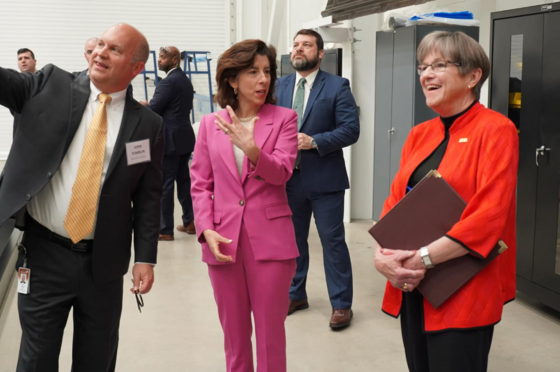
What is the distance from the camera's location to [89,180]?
2.18 metres

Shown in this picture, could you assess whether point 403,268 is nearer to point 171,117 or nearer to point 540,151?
point 540,151

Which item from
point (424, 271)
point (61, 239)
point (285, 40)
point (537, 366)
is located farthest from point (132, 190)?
point (285, 40)

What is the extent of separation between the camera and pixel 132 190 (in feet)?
7.73

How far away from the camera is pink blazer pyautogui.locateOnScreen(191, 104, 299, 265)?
8.31 feet

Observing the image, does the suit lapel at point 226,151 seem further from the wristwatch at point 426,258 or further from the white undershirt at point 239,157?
the wristwatch at point 426,258

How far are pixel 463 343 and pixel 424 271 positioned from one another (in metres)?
0.26

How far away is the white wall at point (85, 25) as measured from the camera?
11.3 metres

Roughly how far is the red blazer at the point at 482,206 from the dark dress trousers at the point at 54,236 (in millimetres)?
1100

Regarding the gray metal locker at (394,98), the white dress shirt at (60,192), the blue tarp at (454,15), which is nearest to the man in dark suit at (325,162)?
the white dress shirt at (60,192)

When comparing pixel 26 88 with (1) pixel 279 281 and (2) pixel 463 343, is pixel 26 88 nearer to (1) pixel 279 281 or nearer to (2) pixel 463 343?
(1) pixel 279 281

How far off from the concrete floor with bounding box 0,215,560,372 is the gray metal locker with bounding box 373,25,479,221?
192 centimetres

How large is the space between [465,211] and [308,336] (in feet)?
7.03

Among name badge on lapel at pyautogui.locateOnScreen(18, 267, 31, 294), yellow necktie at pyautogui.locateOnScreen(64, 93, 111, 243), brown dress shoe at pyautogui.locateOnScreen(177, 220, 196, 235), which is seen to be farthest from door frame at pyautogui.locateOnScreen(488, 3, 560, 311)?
brown dress shoe at pyautogui.locateOnScreen(177, 220, 196, 235)

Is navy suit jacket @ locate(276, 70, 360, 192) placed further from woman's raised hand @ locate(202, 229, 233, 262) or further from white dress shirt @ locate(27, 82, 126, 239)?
white dress shirt @ locate(27, 82, 126, 239)
